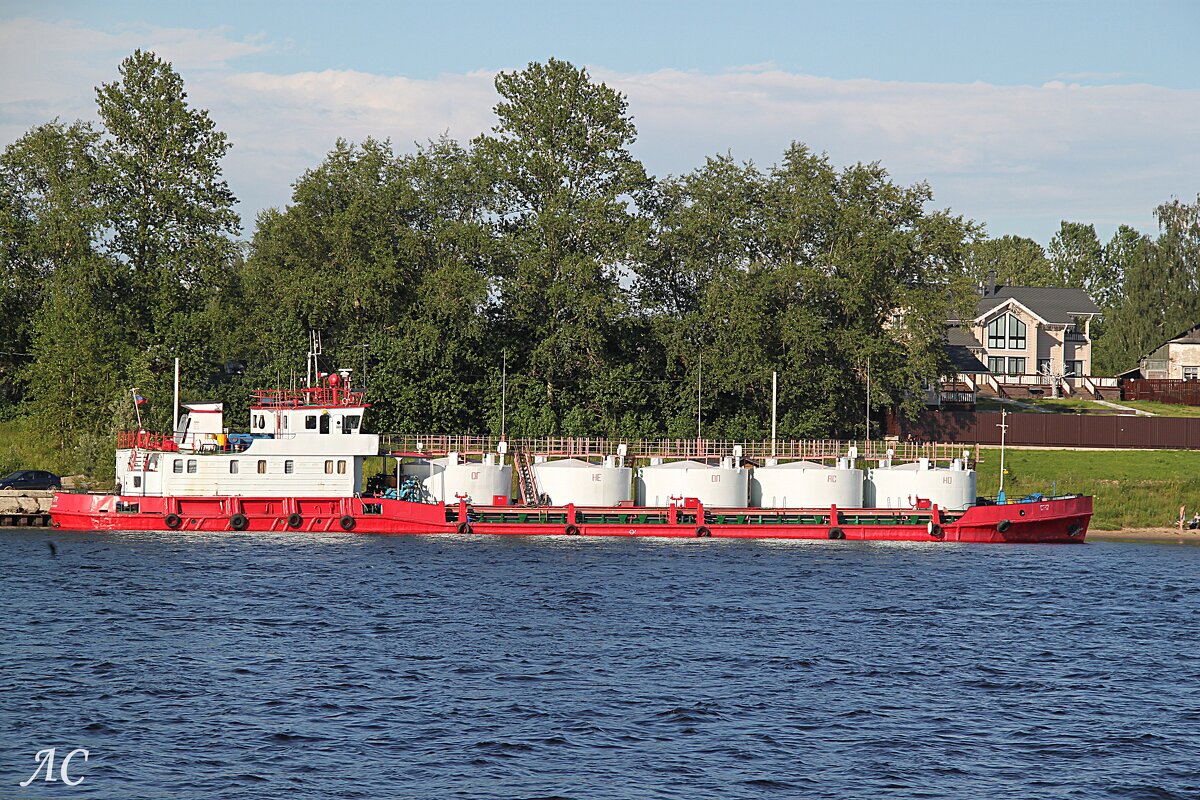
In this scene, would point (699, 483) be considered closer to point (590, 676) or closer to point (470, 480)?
point (470, 480)

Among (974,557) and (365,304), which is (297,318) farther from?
(974,557)

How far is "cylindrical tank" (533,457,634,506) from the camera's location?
223 feet

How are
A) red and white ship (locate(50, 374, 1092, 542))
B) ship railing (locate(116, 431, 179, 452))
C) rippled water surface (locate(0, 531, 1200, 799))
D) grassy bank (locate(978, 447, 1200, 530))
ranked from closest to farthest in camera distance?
rippled water surface (locate(0, 531, 1200, 799)) < red and white ship (locate(50, 374, 1092, 542)) < ship railing (locate(116, 431, 179, 452)) < grassy bank (locate(978, 447, 1200, 530))

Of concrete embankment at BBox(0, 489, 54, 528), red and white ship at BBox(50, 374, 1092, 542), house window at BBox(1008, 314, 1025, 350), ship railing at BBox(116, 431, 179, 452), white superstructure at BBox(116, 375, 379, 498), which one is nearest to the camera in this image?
red and white ship at BBox(50, 374, 1092, 542)

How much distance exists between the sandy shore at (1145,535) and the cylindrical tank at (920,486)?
8.53 meters

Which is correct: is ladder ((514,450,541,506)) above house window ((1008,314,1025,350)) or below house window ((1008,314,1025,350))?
below

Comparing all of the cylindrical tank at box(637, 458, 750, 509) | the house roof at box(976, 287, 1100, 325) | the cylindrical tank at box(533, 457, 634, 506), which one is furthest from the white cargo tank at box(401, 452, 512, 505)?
the house roof at box(976, 287, 1100, 325)

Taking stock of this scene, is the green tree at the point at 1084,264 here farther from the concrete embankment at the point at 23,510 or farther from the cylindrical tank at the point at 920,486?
the concrete embankment at the point at 23,510

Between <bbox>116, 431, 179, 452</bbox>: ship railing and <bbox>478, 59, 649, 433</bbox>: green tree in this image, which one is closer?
<bbox>116, 431, 179, 452</bbox>: ship railing

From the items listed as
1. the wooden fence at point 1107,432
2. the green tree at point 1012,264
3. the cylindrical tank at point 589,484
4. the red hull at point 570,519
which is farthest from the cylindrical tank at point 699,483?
the green tree at point 1012,264

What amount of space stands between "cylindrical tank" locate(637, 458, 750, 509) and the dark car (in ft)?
106

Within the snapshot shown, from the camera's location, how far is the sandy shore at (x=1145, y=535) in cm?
7062

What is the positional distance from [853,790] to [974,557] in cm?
3685

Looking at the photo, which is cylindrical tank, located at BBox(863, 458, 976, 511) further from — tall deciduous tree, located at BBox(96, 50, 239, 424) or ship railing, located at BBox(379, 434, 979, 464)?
tall deciduous tree, located at BBox(96, 50, 239, 424)
